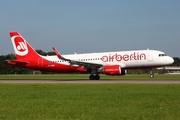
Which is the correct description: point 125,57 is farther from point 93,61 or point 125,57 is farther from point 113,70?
point 93,61

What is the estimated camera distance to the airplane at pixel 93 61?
42781 millimetres

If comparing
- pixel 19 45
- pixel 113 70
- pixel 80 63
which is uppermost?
pixel 19 45

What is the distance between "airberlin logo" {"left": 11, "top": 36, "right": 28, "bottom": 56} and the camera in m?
47.7

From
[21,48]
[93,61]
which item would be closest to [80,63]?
[93,61]

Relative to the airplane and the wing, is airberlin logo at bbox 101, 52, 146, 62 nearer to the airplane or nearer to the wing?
the airplane

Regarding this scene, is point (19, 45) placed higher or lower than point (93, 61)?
higher

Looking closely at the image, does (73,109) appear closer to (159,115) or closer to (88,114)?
(88,114)

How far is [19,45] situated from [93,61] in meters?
11.2

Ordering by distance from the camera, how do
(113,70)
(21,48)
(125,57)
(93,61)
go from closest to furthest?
(113,70) → (125,57) → (93,61) → (21,48)

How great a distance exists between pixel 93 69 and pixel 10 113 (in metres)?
33.3

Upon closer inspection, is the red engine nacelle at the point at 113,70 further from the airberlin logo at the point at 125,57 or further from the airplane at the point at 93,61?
the airberlin logo at the point at 125,57

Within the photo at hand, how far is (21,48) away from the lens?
47.7 meters

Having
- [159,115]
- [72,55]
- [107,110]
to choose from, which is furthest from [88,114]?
[72,55]

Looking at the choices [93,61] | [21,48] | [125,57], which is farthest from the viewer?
[21,48]
